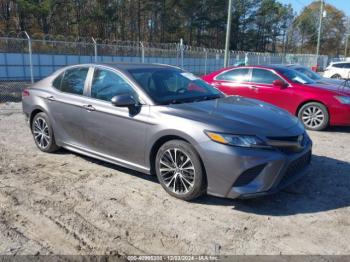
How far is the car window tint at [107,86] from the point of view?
4.83m

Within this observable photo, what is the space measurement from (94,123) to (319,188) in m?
3.09

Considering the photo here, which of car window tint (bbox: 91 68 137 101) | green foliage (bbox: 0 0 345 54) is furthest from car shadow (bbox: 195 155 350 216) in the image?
green foliage (bbox: 0 0 345 54)

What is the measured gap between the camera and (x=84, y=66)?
5559 mm

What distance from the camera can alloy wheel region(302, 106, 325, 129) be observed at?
27.0 ft

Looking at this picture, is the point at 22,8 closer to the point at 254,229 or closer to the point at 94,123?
the point at 94,123

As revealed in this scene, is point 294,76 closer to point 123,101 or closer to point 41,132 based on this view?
point 123,101

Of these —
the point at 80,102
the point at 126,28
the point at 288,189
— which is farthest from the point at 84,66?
the point at 126,28

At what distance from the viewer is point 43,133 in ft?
20.0

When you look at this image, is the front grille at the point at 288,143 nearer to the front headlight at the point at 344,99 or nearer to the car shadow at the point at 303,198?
the car shadow at the point at 303,198

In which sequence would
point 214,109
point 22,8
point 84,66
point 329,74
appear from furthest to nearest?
point 22,8 < point 329,74 < point 84,66 < point 214,109

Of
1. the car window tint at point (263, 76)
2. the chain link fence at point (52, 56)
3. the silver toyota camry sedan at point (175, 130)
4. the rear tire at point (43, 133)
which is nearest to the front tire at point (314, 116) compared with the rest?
the car window tint at point (263, 76)

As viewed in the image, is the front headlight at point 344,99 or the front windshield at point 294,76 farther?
the front windshield at point 294,76

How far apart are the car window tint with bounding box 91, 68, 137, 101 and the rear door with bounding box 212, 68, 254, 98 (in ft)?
15.9

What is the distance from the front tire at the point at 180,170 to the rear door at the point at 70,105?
1489mm
